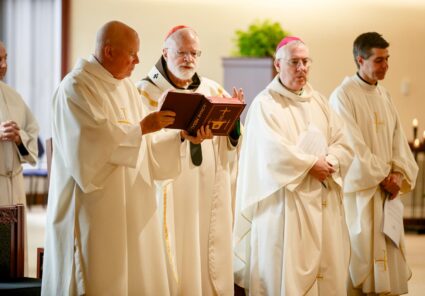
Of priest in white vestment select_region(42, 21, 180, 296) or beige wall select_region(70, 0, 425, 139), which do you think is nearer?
priest in white vestment select_region(42, 21, 180, 296)

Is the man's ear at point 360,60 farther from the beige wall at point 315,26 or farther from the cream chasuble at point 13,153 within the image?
the beige wall at point 315,26

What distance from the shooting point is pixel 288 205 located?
620cm

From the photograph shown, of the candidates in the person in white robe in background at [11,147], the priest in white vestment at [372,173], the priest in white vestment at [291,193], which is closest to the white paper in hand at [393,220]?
the priest in white vestment at [372,173]

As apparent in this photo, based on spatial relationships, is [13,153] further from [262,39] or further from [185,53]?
[262,39]

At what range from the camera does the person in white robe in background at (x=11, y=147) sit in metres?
6.68

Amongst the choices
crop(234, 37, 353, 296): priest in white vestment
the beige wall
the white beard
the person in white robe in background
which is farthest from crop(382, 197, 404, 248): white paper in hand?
the beige wall

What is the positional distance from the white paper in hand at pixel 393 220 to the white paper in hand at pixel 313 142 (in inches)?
40.5

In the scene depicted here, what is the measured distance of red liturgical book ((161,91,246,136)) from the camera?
4.80 metres

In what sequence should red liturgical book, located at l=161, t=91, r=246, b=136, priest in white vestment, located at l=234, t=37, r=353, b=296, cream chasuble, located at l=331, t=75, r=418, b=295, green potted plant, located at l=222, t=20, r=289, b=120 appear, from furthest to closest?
green potted plant, located at l=222, t=20, r=289, b=120, cream chasuble, located at l=331, t=75, r=418, b=295, priest in white vestment, located at l=234, t=37, r=353, b=296, red liturgical book, located at l=161, t=91, r=246, b=136

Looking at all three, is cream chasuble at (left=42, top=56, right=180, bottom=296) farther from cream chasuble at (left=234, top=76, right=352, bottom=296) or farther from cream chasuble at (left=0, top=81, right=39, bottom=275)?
cream chasuble at (left=0, top=81, right=39, bottom=275)

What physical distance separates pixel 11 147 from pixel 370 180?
2.82 m

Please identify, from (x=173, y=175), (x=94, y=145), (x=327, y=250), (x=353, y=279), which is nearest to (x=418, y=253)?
(x=353, y=279)

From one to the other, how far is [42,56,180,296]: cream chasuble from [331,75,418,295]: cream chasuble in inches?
98.1

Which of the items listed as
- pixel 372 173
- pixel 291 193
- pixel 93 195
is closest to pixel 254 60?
pixel 372 173
